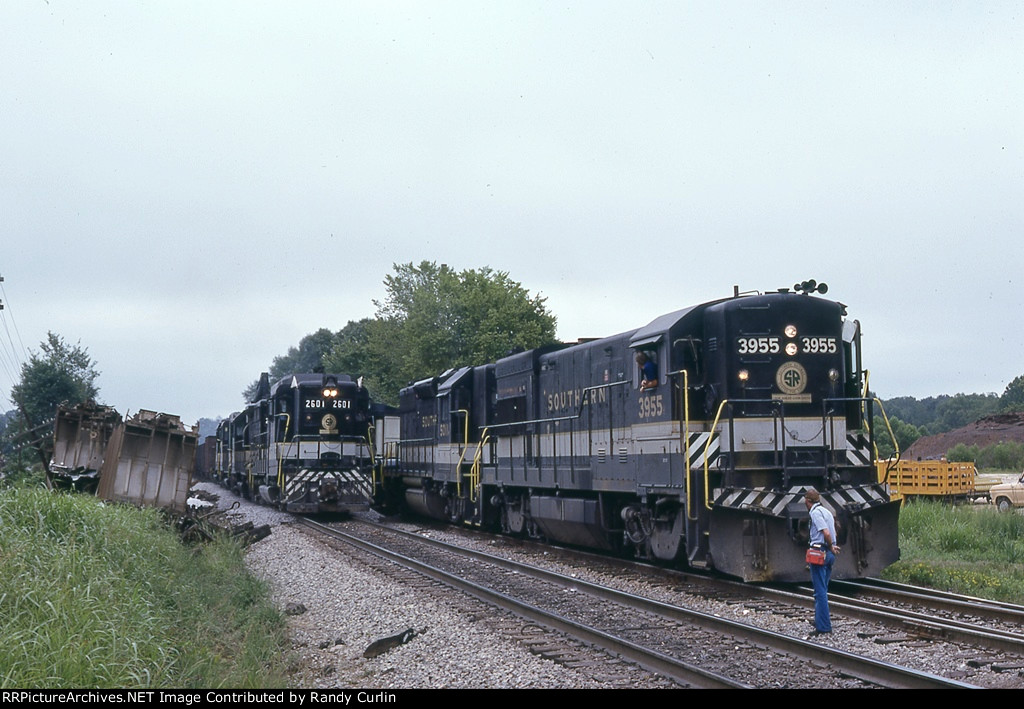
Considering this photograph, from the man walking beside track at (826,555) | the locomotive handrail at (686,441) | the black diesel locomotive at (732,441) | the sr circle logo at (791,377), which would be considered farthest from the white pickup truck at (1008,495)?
the man walking beside track at (826,555)

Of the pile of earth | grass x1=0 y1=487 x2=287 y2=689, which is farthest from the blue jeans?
the pile of earth

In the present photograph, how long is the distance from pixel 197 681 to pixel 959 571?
1021cm

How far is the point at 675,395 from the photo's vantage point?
1313cm

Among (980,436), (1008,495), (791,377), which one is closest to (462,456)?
(791,377)

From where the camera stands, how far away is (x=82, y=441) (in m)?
20.7

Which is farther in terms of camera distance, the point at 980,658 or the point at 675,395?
the point at 675,395

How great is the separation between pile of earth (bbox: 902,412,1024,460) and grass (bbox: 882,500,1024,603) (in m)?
51.2

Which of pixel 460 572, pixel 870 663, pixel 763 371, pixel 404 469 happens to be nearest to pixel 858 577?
pixel 763 371

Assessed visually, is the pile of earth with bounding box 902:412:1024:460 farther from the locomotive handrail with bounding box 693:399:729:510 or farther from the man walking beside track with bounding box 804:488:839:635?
the man walking beside track with bounding box 804:488:839:635

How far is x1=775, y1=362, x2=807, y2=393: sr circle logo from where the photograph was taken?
1291cm

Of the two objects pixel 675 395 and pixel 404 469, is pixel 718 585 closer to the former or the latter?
pixel 675 395

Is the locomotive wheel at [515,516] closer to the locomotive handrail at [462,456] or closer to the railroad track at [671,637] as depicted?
the locomotive handrail at [462,456]

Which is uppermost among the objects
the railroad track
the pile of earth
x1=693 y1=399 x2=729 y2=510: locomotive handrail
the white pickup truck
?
the pile of earth

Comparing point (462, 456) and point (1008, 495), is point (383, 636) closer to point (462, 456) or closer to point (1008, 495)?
point (462, 456)
